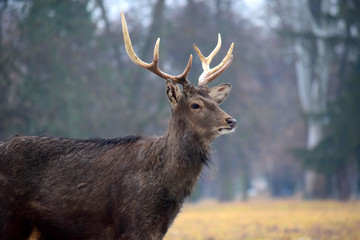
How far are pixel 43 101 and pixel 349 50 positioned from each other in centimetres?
1724

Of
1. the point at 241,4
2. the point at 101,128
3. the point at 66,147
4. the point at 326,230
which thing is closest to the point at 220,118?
the point at 66,147

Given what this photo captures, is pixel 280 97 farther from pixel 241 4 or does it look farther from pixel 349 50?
pixel 349 50

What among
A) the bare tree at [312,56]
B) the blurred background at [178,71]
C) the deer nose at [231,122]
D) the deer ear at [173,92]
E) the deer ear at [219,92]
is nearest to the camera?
the deer nose at [231,122]

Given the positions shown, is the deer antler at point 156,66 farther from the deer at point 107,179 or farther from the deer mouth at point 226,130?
the deer mouth at point 226,130

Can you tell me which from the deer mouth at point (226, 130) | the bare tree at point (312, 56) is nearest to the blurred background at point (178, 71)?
the bare tree at point (312, 56)

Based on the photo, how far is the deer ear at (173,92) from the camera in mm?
7179

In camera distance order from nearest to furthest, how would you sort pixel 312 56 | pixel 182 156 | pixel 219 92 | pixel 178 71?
pixel 182 156
pixel 219 92
pixel 312 56
pixel 178 71

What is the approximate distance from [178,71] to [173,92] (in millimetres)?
29190

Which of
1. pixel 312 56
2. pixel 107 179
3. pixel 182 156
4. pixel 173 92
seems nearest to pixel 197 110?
pixel 173 92

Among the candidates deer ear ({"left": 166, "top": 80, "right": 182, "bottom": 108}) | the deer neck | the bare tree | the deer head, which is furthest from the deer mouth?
the bare tree

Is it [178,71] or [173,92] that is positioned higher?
[173,92]

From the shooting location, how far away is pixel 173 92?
726 cm

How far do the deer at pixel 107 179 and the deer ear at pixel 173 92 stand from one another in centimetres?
1

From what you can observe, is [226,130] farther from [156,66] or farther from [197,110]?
[156,66]
